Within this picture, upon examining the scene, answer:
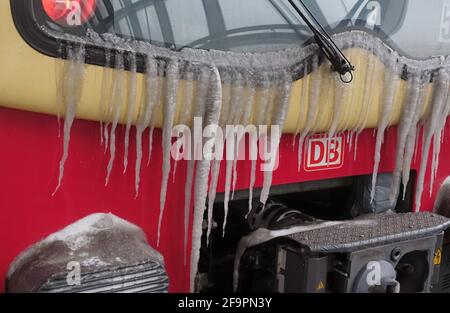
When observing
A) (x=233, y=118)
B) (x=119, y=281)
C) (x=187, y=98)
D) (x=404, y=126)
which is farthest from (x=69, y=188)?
(x=404, y=126)

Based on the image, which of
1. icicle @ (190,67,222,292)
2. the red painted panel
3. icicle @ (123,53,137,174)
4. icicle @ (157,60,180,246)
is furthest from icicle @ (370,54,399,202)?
icicle @ (123,53,137,174)

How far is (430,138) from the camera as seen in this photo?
2.12 m

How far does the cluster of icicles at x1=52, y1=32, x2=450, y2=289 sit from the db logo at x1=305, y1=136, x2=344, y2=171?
0.06m

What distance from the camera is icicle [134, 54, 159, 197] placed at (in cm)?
150

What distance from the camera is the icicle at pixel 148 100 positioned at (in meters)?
1.50

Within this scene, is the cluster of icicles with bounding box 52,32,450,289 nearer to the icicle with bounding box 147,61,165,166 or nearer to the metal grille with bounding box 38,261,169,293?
the icicle with bounding box 147,61,165,166

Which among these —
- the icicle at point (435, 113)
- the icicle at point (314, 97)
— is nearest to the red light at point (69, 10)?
the icicle at point (314, 97)

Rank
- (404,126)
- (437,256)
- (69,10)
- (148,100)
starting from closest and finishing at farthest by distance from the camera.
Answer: (69,10) → (148,100) → (404,126) → (437,256)

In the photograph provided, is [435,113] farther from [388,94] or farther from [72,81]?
[72,81]

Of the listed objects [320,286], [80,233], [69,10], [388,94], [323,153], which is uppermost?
[69,10]

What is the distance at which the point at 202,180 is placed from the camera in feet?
5.42

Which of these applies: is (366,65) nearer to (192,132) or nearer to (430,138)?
(430,138)

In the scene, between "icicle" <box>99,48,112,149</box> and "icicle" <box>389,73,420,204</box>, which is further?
"icicle" <box>389,73,420,204</box>

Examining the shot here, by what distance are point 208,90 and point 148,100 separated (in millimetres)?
182
